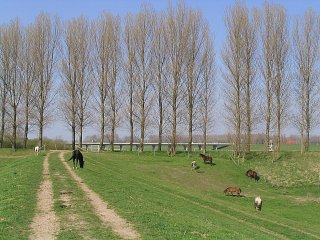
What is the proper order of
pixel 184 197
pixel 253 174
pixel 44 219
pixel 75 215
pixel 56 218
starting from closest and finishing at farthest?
pixel 44 219 < pixel 56 218 < pixel 75 215 < pixel 184 197 < pixel 253 174

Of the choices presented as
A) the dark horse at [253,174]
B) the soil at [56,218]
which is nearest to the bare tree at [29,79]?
the dark horse at [253,174]

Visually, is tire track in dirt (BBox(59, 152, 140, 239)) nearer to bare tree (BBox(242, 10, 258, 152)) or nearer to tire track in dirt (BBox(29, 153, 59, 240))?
tire track in dirt (BBox(29, 153, 59, 240))

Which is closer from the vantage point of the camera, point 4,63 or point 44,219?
point 44,219

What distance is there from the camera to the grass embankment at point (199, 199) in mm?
12621

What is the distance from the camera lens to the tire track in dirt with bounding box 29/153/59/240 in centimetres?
1014

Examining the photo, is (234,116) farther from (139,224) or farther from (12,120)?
(139,224)

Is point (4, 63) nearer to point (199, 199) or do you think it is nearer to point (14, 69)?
point (14, 69)

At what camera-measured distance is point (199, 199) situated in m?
23.4

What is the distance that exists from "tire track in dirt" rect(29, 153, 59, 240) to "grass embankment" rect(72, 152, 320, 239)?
2.08m

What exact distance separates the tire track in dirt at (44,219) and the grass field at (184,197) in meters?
0.20

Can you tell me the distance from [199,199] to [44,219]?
12726mm

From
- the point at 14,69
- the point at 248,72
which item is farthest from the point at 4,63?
the point at 248,72

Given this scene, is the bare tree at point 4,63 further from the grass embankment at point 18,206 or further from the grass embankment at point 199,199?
the grass embankment at point 18,206

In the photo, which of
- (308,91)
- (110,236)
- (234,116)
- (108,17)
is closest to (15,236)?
(110,236)
